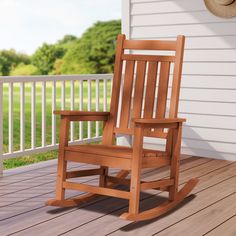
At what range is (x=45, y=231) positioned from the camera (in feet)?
10.1

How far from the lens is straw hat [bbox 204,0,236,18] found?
5125 millimetres

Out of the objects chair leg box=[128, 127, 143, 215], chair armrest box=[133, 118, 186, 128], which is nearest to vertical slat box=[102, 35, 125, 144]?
chair armrest box=[133, 118, 186, 128]

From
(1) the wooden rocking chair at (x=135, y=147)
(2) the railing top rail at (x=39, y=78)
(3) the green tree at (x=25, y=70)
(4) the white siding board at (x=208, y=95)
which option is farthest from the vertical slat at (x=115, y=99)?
(3) the green tree at (x=25, y=70)

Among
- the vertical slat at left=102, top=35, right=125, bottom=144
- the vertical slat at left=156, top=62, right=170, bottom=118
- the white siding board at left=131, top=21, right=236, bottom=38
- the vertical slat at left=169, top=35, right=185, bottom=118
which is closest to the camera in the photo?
the vertical slat at left=169, top=35, right=185, bottom=118

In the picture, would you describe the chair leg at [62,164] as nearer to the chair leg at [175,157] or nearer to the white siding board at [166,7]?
the chair leg at [175,157]

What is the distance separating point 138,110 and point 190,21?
1.81 meters

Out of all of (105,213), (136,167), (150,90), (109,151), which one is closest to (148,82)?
(150,90)

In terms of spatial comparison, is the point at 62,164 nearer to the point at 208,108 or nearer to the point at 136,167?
the point at 136,167

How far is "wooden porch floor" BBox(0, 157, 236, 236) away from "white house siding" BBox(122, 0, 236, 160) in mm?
895

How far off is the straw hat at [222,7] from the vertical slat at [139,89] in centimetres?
152

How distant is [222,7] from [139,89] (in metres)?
1.64

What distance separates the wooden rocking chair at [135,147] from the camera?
3350mm

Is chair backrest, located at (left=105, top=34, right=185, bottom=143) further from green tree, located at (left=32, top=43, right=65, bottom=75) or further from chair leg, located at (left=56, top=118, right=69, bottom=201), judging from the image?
green tree, located at (left=32, top=43, right=65, bottom=75)

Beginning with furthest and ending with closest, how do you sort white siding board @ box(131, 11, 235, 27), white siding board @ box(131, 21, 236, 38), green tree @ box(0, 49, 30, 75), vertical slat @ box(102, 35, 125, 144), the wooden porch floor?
green tree @ box(0, 49, 30, 75), white siding board @ box(131, 11, 235, 27), white siding board @ box(131, 21, 236, 38), vertical slat @ box(102, 35, 125, 144), the wooden porch floor
